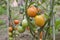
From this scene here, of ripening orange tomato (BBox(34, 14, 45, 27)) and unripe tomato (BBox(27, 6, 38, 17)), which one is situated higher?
unripe tomato (BBox(27, 6, 38, 17))

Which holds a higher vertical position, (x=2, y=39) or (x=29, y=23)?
(x=29, y=23)

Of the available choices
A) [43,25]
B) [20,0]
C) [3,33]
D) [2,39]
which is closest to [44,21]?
[43,25]

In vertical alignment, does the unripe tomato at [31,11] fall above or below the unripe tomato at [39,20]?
above

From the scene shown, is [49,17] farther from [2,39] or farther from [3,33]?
[3,33]

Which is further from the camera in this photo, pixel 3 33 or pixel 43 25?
pixel 3 33

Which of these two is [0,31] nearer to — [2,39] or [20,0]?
[2,39]

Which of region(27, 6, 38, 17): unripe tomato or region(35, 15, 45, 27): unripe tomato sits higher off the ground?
region(27, 6, 38, 17): unripe tomato

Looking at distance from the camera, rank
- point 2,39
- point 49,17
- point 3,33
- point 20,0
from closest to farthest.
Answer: point 49,17
point 20,0
point 2,39
point 3,33

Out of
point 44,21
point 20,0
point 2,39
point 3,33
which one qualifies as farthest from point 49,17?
point 3,33

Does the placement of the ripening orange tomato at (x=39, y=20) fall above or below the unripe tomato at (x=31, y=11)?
below

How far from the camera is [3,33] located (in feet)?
9.20

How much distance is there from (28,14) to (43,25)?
0.09 meters

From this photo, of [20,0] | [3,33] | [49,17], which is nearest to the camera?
[49,17]

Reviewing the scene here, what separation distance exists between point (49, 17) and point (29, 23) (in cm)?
11
